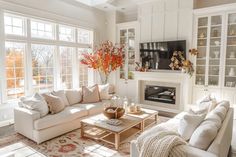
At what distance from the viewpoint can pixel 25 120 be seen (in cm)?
349

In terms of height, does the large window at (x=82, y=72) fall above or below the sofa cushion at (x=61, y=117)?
above

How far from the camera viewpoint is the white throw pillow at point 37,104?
11.5ft

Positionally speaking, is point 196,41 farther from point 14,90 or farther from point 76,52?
point 14,90

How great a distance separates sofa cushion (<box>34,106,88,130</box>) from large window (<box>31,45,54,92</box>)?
5.20 ft

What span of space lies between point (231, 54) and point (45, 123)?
4.98 meters

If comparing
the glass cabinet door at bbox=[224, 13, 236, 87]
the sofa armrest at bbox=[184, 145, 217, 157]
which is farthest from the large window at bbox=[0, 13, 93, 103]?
the glass cabinet door at bbox=[224, 13, 236, 87]

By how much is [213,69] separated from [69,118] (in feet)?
13.9

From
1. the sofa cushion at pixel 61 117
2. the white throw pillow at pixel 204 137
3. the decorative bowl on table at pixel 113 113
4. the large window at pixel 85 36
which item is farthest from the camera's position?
the large window at pixel 85 36

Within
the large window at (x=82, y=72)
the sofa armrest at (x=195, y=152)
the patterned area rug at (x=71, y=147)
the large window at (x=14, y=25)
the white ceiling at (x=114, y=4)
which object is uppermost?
the white ceiling at (x=114, y=4)

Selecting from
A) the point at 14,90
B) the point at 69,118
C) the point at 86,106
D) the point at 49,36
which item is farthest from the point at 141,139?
the point at 49,36

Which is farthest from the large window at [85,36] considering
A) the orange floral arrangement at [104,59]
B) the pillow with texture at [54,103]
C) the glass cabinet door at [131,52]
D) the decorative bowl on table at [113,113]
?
the decorative bowl on table at [113,113]

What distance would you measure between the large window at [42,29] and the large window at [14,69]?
1.69 ft

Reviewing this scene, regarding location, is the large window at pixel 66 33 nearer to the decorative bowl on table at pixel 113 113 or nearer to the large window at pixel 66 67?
the large window at pixel 66 67

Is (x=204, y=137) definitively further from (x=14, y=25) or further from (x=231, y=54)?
(x=14, y=25)
